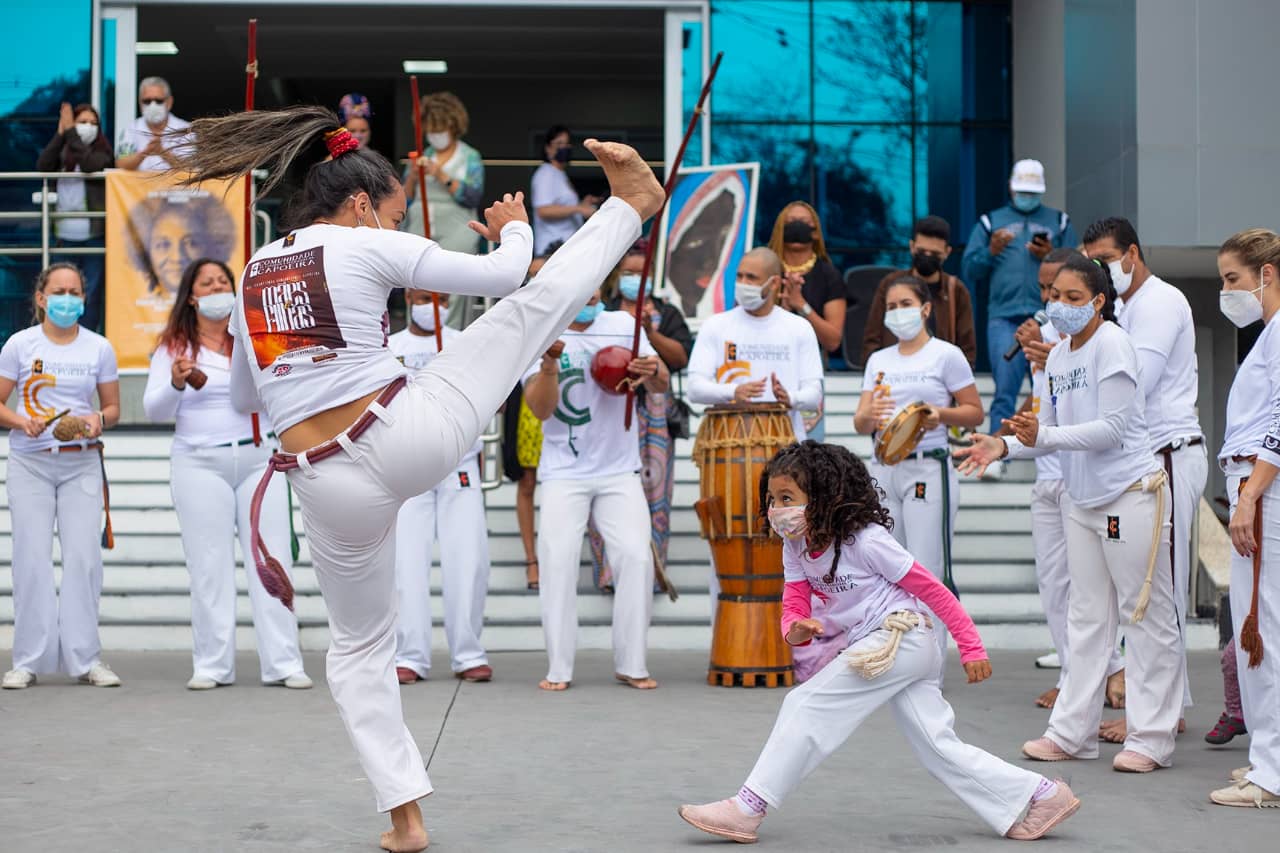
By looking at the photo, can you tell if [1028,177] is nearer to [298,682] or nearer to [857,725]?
[298,682]

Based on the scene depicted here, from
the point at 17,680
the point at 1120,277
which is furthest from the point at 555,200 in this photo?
the point at 1120,277

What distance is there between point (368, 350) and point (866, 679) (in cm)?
173

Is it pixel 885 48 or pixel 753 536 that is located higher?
pixel 885 48

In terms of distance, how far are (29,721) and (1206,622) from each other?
20.9 ft

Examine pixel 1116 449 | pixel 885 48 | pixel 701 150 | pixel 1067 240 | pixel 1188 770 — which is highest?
pixel 885 48

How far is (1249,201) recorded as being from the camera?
12.8 meters

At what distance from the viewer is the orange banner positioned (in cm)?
1282

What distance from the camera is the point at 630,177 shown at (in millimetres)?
4727

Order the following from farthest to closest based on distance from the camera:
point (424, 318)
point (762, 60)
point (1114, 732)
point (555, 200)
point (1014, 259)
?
point (762, 60) < point (555, 200) < point (1014, 259) < point (424, 318) < point (1114, 732)

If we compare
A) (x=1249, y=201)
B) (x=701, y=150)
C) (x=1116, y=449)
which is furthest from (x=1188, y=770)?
(x=701, y=150)

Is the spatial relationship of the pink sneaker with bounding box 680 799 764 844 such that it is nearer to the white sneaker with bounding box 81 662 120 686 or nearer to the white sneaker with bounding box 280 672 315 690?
the white sneaker with bounding box 280 672 315 690

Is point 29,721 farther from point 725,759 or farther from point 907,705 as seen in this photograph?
point 907,705

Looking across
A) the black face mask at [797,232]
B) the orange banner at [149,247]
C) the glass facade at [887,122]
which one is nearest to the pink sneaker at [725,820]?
the black face mask at [797,232]

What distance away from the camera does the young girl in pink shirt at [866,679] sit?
471 centimetres
